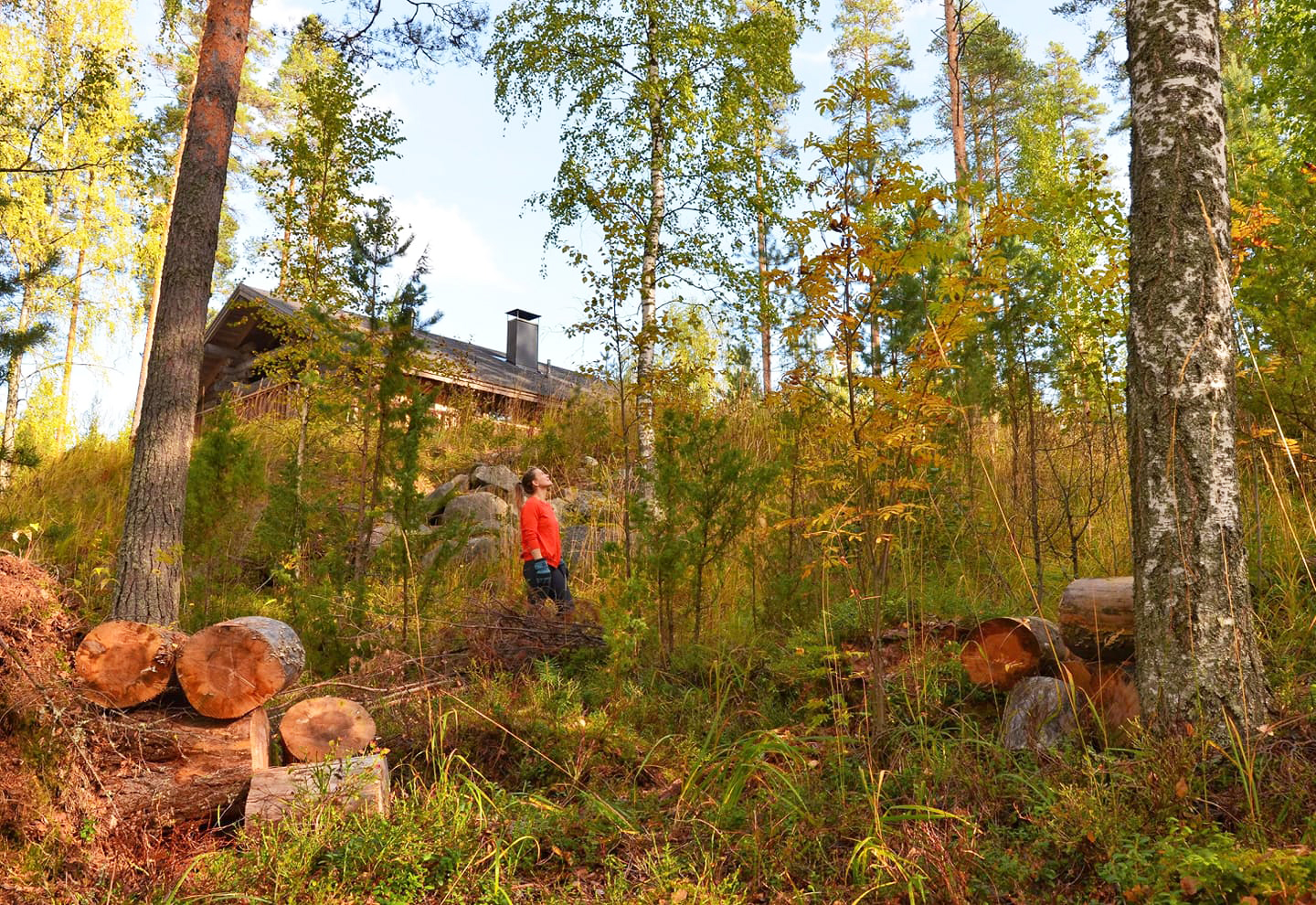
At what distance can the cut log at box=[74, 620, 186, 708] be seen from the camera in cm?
361

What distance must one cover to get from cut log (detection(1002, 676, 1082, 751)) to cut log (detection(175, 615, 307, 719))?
3.15 meters

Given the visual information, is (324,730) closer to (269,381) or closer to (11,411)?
(11,411)

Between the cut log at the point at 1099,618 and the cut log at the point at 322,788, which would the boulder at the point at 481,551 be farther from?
the cut log at the point at 1099,618

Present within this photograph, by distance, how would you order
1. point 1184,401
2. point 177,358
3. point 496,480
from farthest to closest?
1. point 496,480
2. point 177,358
3. point 1184,401

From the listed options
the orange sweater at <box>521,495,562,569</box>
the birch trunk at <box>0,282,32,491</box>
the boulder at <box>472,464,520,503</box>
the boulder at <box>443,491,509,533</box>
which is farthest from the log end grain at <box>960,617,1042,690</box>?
the boulder at <box>472,464,520,503</box>

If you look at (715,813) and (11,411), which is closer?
(715,813)

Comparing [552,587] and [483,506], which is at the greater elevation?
[483,506]

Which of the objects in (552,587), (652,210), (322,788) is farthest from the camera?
(652,210)

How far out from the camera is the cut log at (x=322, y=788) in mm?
3100

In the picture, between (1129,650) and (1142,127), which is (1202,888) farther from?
(1142,127)

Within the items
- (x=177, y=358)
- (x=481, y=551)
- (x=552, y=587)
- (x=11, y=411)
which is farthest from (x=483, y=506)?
(x=11, y=411)

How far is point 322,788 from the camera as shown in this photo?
3.05 meters

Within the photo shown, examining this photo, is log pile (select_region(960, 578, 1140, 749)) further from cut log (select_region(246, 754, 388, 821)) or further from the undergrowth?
cut log (select_region(246, 754, 388, 821))

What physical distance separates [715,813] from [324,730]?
1764 mm
